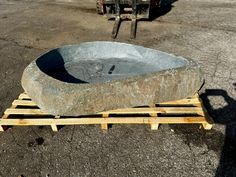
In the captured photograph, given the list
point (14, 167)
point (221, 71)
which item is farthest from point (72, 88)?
point (221, 71)

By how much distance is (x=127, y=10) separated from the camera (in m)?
8.10

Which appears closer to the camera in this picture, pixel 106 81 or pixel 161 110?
pixel 106 81

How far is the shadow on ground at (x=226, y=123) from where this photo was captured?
3319mm

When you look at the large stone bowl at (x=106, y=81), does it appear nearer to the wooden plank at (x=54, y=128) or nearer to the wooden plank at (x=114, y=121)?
the wooden plank at (x=114, y=121)

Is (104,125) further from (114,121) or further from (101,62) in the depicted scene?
(101,62)

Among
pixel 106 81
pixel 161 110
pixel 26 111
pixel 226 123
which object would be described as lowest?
pixel 226 123

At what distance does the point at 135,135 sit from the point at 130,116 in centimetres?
33

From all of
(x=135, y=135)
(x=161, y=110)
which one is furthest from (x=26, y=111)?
(x=161, y=110)

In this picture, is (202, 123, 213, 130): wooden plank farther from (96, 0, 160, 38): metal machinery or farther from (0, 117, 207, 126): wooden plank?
(96, 0, 160, 38): metal machinery

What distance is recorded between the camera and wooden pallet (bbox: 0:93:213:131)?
12.2ft

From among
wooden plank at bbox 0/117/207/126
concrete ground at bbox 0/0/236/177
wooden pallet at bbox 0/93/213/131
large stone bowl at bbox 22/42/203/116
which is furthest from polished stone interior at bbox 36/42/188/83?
concrete ground at bbox 0/0/236/177

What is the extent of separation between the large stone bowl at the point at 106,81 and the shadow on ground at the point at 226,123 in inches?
25.7

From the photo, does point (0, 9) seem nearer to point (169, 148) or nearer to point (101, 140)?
point (101, 140)

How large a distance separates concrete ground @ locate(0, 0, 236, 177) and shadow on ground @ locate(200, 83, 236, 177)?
0.04ft
